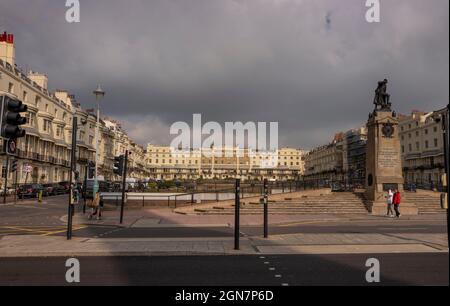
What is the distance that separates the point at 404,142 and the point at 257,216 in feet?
265

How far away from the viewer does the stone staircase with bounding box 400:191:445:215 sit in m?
28.5

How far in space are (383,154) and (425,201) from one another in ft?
16.4

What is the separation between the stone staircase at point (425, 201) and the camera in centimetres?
2848

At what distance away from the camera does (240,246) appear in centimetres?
1258

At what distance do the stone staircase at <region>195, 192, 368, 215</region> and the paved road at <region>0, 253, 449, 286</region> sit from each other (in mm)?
17397

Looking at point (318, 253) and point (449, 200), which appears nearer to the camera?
point (449, 200)

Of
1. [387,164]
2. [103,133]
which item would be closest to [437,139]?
[387,164]

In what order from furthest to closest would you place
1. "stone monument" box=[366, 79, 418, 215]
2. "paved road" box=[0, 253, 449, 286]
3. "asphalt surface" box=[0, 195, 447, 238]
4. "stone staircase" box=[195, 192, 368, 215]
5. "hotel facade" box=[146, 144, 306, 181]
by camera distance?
"hotel facade" box=[146, 144, 306, 181]
"stone monument" box=[366, 79, 418, 215]
"stone staircase" box=[195, 192, 368, 215]
"asphalt surface" box=[0, 195, 447, 238]
"paved road" box=[0, 253, 449, 286]

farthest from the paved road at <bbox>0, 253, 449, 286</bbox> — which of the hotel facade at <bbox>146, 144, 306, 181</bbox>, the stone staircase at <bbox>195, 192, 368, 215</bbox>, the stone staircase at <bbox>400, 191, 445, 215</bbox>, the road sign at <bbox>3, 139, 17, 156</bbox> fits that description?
the hotel facade at <bbox>146, 144, 306, 181</bbox>

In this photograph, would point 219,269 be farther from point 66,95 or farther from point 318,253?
point 66,95

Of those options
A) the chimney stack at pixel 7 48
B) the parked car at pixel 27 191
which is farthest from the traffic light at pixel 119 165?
the chimney stack at pixel 7 48

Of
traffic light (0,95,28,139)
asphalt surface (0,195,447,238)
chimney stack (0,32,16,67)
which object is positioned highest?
chimney stack (0,32,16,67)

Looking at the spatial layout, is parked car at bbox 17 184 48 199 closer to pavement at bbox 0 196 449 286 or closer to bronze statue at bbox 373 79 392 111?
pavement at bbox 0 196 449 286

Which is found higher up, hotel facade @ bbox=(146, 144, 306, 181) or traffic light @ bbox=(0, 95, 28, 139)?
hotel facade @ bbox=(146, 144, 306, 181)
